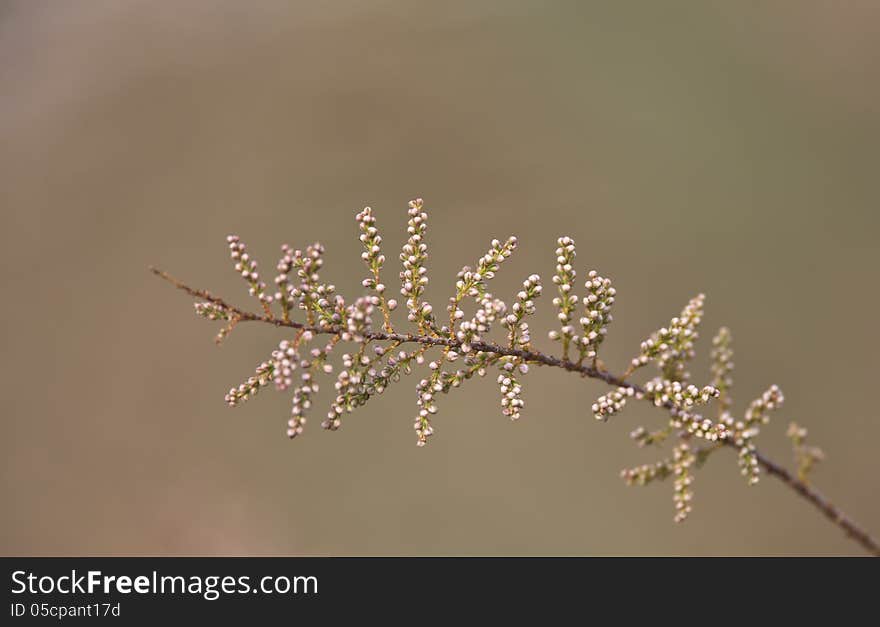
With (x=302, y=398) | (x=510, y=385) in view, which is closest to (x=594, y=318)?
(x=510, y=385)

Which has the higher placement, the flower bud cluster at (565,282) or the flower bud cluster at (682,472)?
the flower bud cluster at (565,282)

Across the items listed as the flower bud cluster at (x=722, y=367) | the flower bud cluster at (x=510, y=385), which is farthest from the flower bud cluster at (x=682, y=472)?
the flower bud cluster at (x=510, y=385)

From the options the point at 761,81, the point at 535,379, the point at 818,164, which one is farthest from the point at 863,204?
the point at 535,379

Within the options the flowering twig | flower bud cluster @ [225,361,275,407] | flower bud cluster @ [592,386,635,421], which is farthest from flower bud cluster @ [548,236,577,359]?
flower bud cluster @ [225,361,275,407]

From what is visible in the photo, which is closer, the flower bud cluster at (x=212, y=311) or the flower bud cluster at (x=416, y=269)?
the flower bud cluster at (x=212, y=311)

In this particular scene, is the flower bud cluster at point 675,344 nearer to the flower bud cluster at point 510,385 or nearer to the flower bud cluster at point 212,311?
the flower bud cluster at point 510,385

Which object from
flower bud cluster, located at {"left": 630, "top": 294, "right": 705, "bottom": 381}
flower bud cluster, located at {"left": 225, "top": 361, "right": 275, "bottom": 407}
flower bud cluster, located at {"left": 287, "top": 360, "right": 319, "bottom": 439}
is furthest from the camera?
flower bud cluster, located at {"left": 630, "top": 294, "right": 705, "bottom": 381}

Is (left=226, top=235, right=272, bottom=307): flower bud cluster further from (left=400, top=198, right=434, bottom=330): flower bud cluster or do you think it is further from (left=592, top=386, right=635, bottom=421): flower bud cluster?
(left=592, top=386, right=635, bottom=421): flower bud cluster

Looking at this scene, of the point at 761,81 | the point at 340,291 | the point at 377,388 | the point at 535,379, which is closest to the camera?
the point at 377,388

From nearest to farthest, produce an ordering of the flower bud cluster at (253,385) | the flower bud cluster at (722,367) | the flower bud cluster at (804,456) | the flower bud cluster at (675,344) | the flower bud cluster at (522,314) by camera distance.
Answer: the flower bud cluster at (253,385), the flower bud cluster at (522,314), the flower bud cluster at (675,344), the flower bud cluster at (804,456), the flower bud cluster at (722,367)

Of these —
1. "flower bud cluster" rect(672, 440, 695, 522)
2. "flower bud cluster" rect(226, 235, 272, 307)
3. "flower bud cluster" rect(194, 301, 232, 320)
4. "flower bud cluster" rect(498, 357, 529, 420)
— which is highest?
"flower bud cluster" rect(226, 235, 272, 307)

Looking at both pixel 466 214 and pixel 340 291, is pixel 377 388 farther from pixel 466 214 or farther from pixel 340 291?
pixel 466 214
